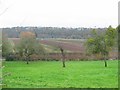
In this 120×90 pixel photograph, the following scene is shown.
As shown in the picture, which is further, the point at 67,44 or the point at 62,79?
the point at 67,44

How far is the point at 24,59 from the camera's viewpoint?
2170 inches

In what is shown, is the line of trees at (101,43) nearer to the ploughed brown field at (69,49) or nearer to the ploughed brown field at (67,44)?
the ploughed brown field at (69,49)

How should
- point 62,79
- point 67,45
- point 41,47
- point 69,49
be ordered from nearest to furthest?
1. point 62,79
2. point 41,47
3. point 69,49
4. point 67,45

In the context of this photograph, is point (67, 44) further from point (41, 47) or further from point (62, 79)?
point (62, 79)

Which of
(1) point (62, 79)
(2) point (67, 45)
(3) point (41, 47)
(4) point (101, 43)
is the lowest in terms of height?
(1) point (62, 79)

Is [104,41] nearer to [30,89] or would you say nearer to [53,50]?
[53,50]

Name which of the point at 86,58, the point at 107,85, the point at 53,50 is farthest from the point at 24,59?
the point at 107,85

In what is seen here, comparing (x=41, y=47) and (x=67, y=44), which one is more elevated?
(x=67, y=44)

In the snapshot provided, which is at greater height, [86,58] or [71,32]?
[71,32]

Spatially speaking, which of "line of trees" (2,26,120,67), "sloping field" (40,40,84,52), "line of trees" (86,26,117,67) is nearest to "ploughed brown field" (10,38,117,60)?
"sloping field" (40,40,84,52)

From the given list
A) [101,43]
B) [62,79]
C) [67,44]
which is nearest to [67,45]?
[67,44]

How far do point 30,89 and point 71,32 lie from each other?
162ft

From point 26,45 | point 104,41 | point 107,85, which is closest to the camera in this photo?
point 107,85

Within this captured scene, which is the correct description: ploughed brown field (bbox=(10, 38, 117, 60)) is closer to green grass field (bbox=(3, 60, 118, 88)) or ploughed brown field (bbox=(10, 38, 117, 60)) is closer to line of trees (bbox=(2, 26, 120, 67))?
line of trees (bbox=(2, 26, 120, 67))
